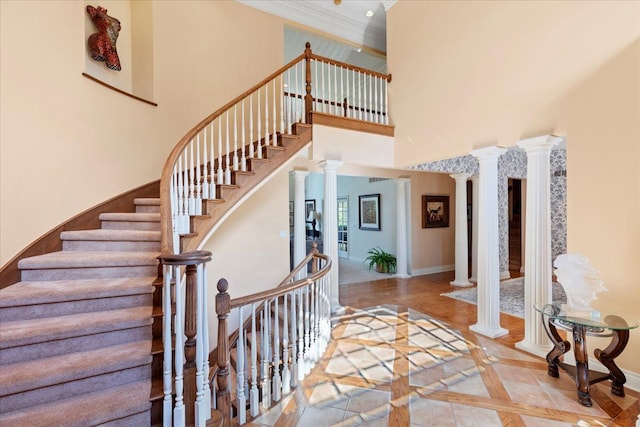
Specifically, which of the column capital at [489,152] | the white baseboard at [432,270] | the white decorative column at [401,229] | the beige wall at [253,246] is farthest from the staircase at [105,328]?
the white baseboard at [432,270]

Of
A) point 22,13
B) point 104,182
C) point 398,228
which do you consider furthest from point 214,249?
point 398,228

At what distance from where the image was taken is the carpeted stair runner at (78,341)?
4.74 feet

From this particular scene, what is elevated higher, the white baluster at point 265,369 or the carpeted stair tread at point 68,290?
the carpeted stair tread at point 68,290

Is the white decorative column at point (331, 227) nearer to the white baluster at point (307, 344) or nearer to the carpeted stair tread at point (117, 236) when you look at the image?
the white baluster at point (307, 344)

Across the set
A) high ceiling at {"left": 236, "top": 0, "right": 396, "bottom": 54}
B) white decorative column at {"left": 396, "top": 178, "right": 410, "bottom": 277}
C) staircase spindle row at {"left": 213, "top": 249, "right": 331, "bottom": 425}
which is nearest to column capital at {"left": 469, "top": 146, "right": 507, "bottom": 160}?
staircase spindle row at {"left": 213, "top": 249, "right": 331, "bottom": 425}

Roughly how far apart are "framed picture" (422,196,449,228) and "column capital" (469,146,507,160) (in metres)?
3.74

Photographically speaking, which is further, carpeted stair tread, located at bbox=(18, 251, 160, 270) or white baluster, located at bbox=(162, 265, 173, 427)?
carpeted stair tread, located at bbox=(18, 251, 160, 270)

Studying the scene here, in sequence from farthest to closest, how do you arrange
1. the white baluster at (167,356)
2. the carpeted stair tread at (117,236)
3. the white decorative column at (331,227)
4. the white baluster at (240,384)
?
the white decorative column at (331,227), the carpeted stair tread at (117,236), the white baluster at (240,384), the white baluster at (167,356)

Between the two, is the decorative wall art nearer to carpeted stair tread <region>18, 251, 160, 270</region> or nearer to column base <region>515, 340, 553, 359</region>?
carpeted stair tread <region>18, 251, 160, 270</region>

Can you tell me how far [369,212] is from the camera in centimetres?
841

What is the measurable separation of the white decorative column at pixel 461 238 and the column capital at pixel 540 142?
323 centimetres

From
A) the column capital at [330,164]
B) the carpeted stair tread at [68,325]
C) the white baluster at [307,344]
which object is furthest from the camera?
the column capital at [330,164]

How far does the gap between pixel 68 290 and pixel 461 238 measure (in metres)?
6.26

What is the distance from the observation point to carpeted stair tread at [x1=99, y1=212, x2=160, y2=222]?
9.46ft
